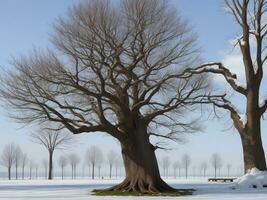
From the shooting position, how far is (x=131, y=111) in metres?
27.2

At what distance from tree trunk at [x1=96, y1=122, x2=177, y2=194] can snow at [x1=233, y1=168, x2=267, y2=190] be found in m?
4.61

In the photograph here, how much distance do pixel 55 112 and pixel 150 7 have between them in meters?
7.62

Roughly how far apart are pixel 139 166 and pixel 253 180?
729 centimetres

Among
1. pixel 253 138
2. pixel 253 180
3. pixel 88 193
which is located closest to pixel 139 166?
pixel 88 193

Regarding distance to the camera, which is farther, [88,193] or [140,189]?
[140,189]

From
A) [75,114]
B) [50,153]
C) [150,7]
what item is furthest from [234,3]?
[50,153]

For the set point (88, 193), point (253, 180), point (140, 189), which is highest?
point (253, 180)

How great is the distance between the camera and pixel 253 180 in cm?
2902

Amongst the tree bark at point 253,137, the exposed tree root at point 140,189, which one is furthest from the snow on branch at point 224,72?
the exposed tree root at point 140,189

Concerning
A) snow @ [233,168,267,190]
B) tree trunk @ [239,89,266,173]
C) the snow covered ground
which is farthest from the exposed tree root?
tree trunk @ [239,89,266,173]

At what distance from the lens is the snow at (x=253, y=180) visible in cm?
2850

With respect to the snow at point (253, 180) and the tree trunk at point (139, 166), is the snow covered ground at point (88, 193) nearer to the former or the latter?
the snow at point (253, 180)

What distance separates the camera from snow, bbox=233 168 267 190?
28.5 m

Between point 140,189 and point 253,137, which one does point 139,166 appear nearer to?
point 140,189
